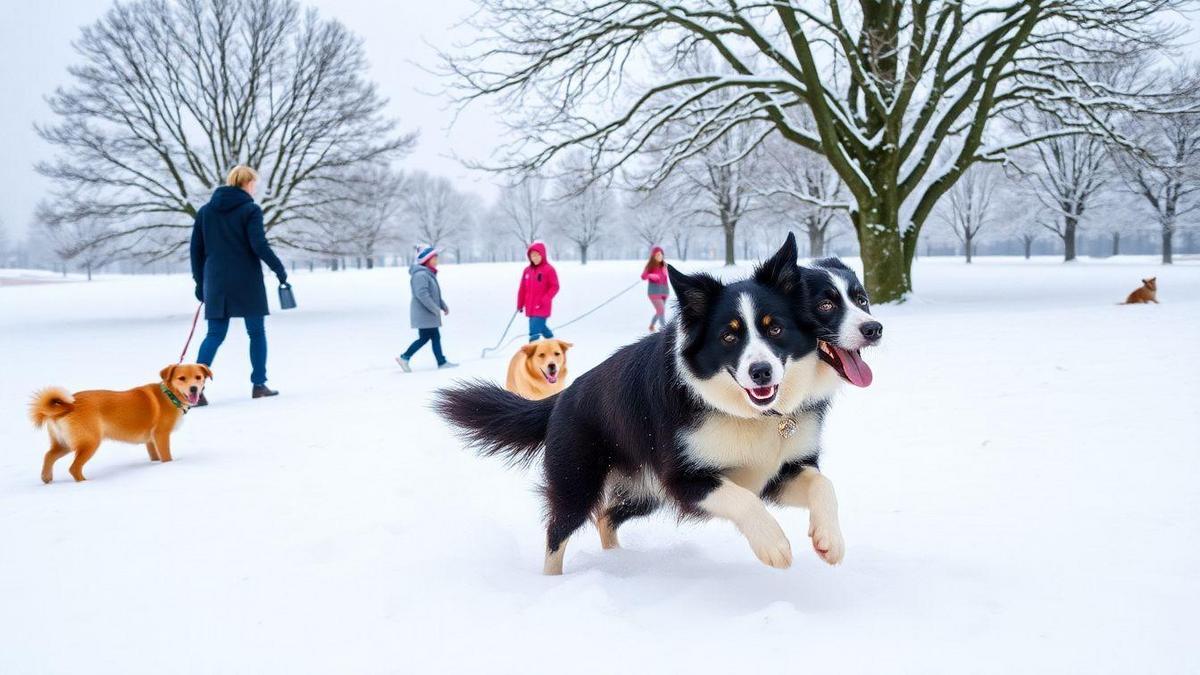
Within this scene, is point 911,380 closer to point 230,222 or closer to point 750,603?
point 750,603

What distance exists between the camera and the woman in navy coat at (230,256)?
6676mm

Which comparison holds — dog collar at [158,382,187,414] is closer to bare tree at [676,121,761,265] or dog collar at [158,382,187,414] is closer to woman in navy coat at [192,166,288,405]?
woman in navy coat at [192,166,288,405]

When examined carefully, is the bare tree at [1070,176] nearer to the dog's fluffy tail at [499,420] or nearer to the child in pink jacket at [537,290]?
the child in pink jacket at [537,290]

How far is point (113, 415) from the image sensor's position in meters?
4.32

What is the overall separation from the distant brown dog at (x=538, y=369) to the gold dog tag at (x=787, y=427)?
3.70m

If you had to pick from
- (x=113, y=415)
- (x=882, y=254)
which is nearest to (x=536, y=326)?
(x=113, y=415)

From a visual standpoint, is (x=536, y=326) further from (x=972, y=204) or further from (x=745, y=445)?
(x=972, y=204)

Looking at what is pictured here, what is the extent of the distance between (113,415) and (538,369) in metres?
3.05

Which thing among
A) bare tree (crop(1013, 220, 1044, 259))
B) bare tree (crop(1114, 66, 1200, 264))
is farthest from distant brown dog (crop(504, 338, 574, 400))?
bare tree (crop(1013, 220, 1044, 259))

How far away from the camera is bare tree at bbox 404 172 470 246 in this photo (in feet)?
216

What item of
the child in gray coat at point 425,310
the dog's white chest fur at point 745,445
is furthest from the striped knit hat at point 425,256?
the dog's white chest fur at point 745,445

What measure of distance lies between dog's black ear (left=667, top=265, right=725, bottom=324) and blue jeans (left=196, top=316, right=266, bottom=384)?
5540 millimetres

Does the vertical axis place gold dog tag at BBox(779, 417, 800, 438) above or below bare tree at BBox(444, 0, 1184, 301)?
below

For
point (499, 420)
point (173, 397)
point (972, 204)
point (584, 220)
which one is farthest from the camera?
point (584, 220)
